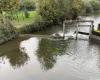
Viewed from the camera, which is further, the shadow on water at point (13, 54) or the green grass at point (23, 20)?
the green grass at point (23, 20)

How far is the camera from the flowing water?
23453 mm

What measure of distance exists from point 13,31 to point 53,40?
6235mm

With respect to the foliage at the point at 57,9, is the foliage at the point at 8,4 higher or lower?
higher

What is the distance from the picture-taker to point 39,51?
3038 centimetres

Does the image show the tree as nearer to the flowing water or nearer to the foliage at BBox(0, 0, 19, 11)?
the foliage at BBox(0, 0, 19, 11)

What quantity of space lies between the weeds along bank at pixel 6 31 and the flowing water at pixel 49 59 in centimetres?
91

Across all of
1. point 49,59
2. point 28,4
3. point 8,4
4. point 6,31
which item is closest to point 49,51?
point 49,59

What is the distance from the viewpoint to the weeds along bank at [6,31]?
3416cm

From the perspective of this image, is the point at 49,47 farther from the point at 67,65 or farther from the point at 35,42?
the point at 67,65

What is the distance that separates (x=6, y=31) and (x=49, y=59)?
10167mm

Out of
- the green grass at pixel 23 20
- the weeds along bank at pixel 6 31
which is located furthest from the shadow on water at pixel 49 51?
the green grass at pixel 23 20

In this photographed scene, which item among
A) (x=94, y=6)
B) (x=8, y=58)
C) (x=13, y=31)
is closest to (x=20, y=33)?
(x=13, y=31)

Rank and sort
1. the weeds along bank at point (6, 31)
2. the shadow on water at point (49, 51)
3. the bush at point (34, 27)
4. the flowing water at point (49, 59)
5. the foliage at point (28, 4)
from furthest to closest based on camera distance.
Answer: the foliage at point (28, 4) < the bush at point (34, 27) < the weeds along bank at point (6, 31) < the shadow on water at point (49, 51) < the flowing water at point (49, 59)

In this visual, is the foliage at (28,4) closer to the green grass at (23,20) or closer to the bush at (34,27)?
the green grass at (23,20)
